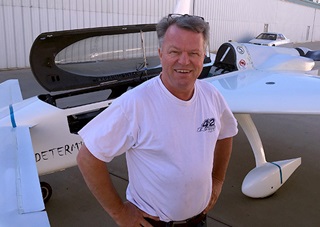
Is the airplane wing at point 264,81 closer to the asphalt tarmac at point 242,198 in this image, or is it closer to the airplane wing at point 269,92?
the airplane wing at point 269,92

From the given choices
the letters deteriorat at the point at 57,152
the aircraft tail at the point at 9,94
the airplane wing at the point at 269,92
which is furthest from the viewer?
the aircraft tail at the point at 9,94

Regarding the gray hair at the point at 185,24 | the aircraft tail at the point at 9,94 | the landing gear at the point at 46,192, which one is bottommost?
the landing gear at the point at 46,192

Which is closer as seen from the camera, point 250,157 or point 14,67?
point 250,157

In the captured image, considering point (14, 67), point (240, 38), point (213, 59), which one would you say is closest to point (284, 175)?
point (213, 59)

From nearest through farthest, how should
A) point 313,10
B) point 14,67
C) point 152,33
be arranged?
point 152,33 → point 14,67 → point 313,10

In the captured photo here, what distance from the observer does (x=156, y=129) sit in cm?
128

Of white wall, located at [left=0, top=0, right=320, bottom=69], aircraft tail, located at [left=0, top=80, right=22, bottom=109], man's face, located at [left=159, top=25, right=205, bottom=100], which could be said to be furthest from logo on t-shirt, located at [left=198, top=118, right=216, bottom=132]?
white wall, located at [left=0, top=0, right=320, bottom=69]

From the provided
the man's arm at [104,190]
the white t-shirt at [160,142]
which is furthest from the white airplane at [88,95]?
the white t-shirt at [160,142]

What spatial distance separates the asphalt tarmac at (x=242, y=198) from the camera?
301 cm

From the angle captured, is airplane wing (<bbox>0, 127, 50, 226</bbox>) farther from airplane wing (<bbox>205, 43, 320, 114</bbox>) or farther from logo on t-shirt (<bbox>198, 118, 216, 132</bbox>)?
airplane wing (<bbox>205, 43, 320, 114</bbox>)

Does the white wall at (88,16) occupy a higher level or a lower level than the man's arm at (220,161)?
higher

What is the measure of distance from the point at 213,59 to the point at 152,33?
1.39 m

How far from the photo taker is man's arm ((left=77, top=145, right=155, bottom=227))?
1336 millimetres

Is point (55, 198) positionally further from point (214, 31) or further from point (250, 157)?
point (214, 31)
